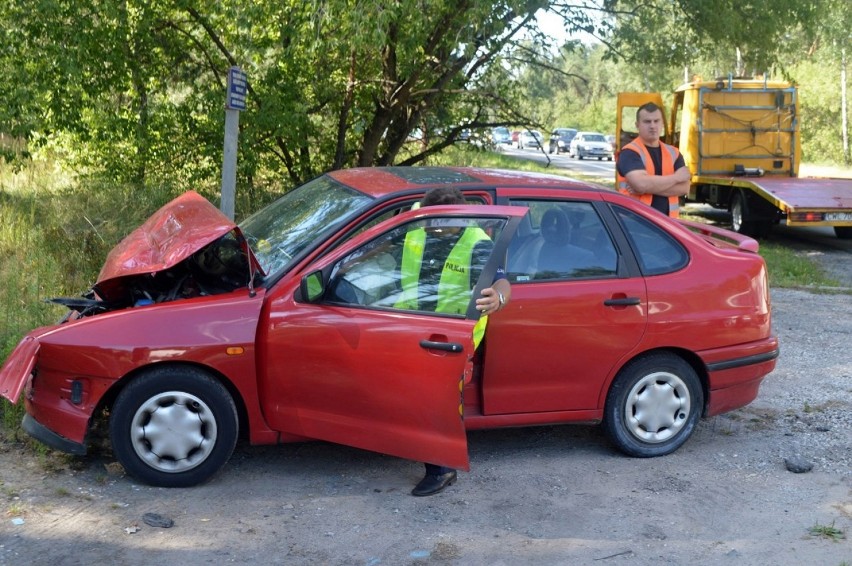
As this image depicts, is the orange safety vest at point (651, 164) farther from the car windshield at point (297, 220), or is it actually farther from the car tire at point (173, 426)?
the car tire at point (173, 426)

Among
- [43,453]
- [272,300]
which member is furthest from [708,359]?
[43,453]

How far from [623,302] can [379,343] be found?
1.52m

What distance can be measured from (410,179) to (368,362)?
1347 millimetres

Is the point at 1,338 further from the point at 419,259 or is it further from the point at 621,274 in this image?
the point at 621,274

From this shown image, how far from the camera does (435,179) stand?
18.7ft

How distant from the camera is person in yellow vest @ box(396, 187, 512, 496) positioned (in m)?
4.85

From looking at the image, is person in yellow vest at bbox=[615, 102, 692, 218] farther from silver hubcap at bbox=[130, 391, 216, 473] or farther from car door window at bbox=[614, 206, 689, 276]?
silver hubcap at bbox=[130, 391, 216, 473]

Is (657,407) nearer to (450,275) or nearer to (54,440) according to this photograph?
(450,275)

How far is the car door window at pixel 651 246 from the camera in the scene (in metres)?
5.69

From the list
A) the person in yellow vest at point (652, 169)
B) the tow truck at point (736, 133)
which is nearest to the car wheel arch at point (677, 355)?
the person in yellow vest at point (652, 169)

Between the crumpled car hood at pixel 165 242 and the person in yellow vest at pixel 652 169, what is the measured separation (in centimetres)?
308

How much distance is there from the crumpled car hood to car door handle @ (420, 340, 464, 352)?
123 centimetres

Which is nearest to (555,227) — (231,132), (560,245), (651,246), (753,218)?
(560,245)

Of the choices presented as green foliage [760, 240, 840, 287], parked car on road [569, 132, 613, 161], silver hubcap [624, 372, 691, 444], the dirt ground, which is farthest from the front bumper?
parked car on road [569, 132, 613, 161]
